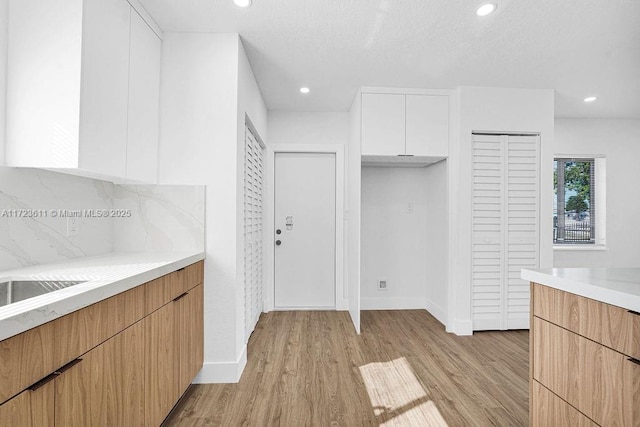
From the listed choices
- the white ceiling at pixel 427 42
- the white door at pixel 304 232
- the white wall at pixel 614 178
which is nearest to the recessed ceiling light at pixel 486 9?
the white ceiling at pixel 427 42

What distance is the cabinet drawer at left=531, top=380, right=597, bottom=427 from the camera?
1.28 meters

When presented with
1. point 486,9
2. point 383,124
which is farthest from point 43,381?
point 383,124

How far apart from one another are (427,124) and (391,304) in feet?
7.12

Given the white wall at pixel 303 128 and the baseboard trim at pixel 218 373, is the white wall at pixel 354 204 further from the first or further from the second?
the baseboard trim at pixel 218 373

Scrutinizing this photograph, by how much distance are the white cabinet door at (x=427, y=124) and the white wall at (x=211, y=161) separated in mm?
1812

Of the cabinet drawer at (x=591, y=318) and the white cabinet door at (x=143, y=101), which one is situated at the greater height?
the white cabinet door at (x=143, y=101)

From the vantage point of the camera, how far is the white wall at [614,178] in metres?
4.20

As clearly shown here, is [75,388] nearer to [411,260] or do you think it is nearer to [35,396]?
[35,396]

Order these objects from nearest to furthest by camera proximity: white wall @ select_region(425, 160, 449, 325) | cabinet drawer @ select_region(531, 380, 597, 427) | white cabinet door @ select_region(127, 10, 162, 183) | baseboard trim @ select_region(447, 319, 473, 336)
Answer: cabinet drawer @ select_region(531, 380, 597, 427), white cabinet door @ select_region(127, 10, 162, 183), baseboard trim @ select_region(447, 319, 473, 336), white wall @ select_region(425, 160, 449, 325)

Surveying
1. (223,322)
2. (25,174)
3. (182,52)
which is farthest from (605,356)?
(182,52)

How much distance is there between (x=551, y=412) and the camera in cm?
142

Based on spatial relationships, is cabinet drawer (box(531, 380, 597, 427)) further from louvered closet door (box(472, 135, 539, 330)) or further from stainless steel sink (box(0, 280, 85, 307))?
stainless steel sink (box(0, 280, 85, 307))

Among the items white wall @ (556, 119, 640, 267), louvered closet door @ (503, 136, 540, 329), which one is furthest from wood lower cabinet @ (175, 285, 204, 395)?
white wall @ (556, 119, 640, 267)

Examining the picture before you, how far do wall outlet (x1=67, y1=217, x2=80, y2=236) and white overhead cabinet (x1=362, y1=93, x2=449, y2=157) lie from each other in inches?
93.7
